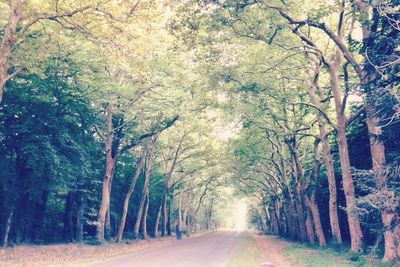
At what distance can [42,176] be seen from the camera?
2305 cm

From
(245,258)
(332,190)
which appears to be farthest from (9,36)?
(332,190)

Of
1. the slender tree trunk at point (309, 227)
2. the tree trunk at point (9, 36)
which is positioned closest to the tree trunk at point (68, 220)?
the tree trunk at point (9, 36)

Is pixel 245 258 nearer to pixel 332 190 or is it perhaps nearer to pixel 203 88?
pixel 332 190

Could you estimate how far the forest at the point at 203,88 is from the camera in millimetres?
11992

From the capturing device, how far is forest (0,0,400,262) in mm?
11992

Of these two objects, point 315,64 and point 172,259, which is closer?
point 172,259

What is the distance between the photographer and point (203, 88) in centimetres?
2097

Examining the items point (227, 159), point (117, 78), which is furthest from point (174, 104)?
point (227, 159)

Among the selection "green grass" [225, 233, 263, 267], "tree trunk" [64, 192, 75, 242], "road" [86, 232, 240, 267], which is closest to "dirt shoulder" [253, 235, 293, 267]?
"green grass" [225, 233, 263, 267]

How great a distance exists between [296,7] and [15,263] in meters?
15.7

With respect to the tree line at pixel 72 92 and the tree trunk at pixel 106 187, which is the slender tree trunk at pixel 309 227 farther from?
the tree trunk at pixel 106 187

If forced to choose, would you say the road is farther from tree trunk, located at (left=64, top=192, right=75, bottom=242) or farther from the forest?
tree trunk, located at (left=64, top=192, right=75, bottom=242)

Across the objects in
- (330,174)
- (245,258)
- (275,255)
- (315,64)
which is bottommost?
(275,255)

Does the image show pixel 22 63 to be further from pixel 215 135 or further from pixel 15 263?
pixel 215 135
